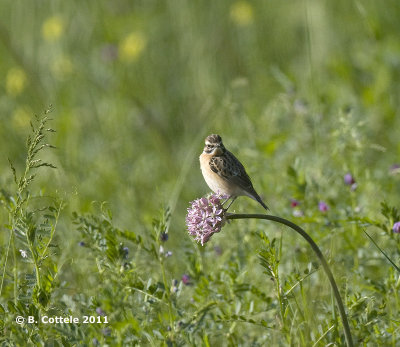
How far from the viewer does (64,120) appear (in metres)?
6.68

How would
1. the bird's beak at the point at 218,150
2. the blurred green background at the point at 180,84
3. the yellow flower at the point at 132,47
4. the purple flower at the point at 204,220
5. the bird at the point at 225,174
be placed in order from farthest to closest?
1. the yellow flower at the point at 132,47
2. the blurred green background at the point at 180,84
3. the bird's beak at the point at 218,150
4. the bird at the point at 225,174
5. the purple flower at the point at 204,220

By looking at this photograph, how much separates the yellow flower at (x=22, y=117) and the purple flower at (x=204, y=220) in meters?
4.32

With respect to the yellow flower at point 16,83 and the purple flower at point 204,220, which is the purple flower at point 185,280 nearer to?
the purple flower at point 204,220

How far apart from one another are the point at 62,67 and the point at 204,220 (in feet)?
16.4

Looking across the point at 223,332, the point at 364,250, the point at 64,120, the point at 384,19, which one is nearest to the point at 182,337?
the point at 223,332

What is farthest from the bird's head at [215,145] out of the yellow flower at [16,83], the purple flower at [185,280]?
the yellow flower at [16,83]

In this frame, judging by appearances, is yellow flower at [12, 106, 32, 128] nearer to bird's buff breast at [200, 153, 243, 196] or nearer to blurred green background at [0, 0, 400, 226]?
blurred green background at [0, 0, 400, 226]

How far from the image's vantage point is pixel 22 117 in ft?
22.4

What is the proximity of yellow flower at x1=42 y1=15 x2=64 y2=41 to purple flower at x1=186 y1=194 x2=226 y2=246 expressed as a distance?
542cm

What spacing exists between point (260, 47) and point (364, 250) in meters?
4.43

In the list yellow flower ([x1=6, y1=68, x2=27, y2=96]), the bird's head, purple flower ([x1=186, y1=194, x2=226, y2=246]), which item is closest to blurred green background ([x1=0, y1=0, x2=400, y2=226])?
yellow flower ([x1=6, y1=68, x2=27, y2=96])

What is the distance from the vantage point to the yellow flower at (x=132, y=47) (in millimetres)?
7523

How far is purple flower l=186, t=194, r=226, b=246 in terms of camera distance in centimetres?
270

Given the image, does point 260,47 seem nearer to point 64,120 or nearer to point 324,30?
point 324,30
